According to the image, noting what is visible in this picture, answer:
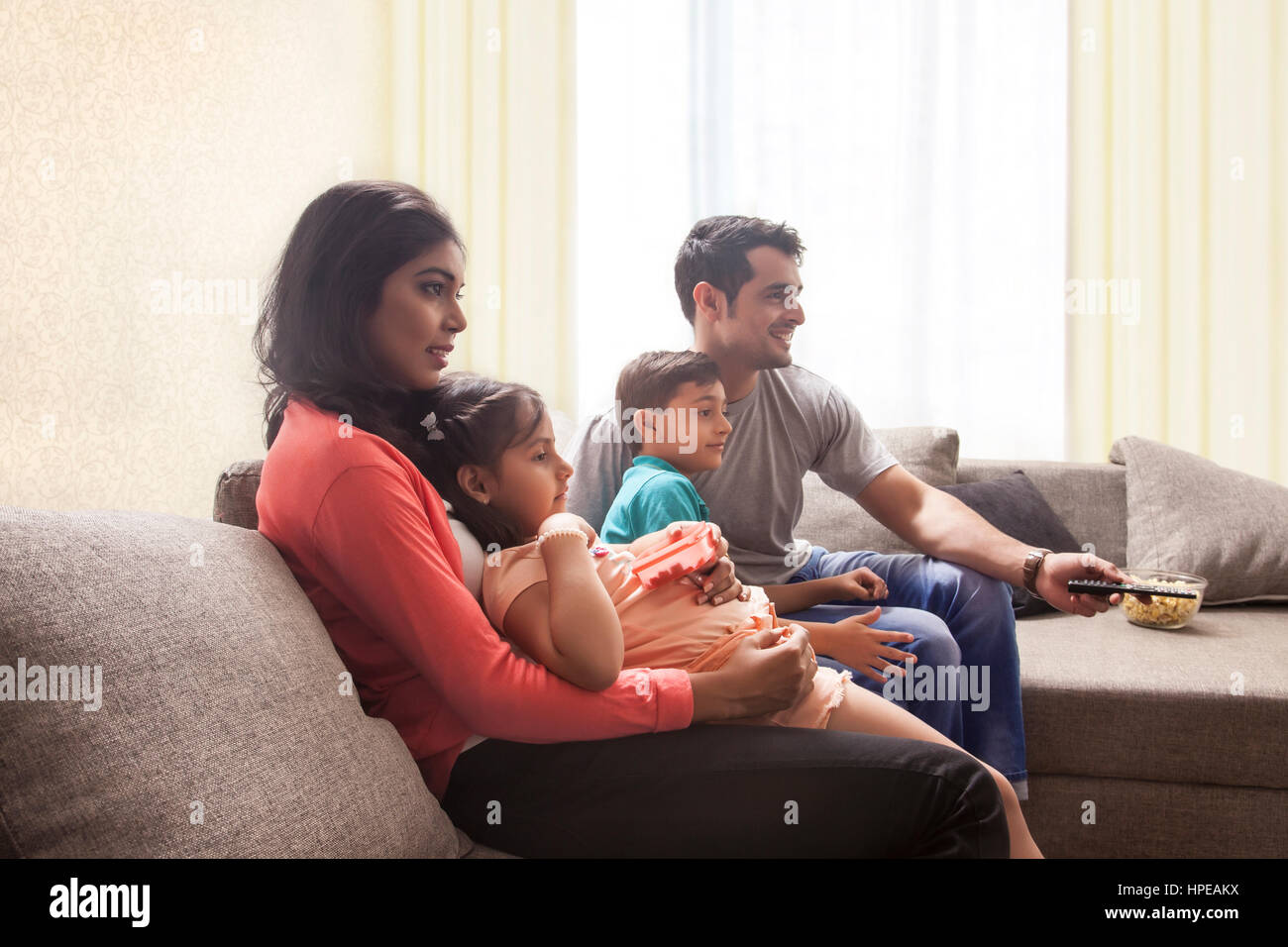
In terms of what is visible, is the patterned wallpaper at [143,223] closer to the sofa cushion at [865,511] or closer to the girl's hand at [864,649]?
the sofa cushion at [865,511]

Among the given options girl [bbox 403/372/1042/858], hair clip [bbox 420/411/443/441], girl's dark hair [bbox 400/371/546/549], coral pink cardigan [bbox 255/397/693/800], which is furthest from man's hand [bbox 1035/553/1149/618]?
hair clip [bbox 420/411/443/441]

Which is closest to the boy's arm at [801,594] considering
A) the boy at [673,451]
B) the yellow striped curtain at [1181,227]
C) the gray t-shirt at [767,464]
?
the boy at [673,451]

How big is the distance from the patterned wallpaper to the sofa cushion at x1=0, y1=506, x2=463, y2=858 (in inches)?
58.6

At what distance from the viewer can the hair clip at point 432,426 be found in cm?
109

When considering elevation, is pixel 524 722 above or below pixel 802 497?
below

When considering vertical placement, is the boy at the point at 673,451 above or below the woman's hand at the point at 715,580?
above

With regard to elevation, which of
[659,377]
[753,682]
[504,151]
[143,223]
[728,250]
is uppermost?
[504,151]

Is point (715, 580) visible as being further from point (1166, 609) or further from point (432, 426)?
point (1166, 609)

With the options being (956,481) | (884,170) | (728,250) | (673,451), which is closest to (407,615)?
(673,451)

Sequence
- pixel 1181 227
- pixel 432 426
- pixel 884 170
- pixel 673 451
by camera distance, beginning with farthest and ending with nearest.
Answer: pixel 884 170 → pixel 1181 227 → pixel 673 451 → pixel 432 426

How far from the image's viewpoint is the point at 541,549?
0.99m

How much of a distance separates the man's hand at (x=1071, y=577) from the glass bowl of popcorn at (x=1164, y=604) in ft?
1.30

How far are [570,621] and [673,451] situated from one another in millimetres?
582
